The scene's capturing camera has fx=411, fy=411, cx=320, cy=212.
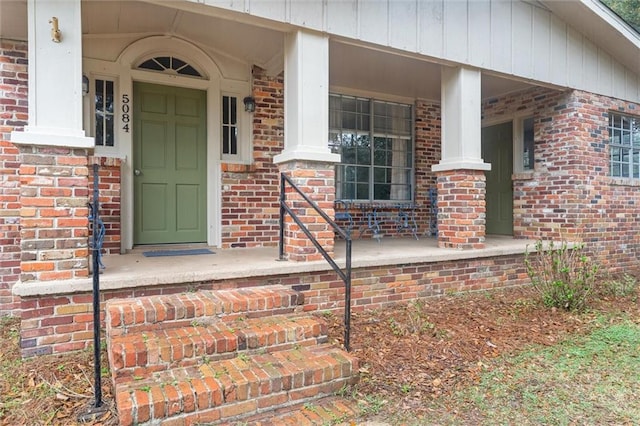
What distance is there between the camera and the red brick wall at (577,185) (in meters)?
5.92

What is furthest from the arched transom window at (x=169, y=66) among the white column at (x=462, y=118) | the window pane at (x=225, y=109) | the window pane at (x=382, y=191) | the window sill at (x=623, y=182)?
the window sill at (x=623, y=182)

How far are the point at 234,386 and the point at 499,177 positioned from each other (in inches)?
254

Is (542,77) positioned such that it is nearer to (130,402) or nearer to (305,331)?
(305,331)

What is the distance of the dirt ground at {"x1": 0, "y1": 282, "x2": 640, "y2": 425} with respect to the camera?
7.75ft

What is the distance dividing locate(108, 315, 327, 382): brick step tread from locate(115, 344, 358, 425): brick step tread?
0.06 m

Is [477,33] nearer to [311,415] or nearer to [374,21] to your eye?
[374,21]

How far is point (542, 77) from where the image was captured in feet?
18.3

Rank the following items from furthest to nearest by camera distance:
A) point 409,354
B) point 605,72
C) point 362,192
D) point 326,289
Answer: point 362,192 < point 605,72 < point 326,289 < point 409,354

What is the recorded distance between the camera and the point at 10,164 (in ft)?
13.2

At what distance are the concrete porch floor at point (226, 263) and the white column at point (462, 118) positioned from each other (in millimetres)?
1083

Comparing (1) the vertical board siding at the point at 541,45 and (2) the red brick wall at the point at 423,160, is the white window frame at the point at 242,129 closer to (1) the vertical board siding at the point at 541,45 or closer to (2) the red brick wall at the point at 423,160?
(2) the red brick wall at the point at 423,160

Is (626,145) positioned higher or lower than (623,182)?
higher

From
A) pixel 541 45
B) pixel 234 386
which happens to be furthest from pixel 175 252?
pixel 541 45

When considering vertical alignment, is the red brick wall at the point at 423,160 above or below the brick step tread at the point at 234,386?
above
